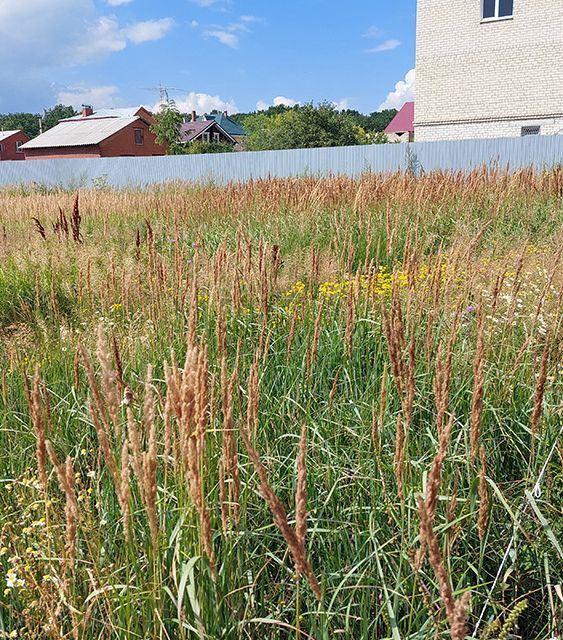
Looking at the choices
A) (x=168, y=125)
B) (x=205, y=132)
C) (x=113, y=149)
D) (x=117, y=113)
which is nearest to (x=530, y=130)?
(x=168, y=125)

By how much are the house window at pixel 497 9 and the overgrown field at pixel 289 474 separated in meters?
16.9

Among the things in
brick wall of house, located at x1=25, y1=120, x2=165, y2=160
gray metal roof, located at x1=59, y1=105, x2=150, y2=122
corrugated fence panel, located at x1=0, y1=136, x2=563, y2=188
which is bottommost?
corrugated fence panel, located at x1=0, y1=136, x2=563, y2=188

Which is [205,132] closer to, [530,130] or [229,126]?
[229,126]

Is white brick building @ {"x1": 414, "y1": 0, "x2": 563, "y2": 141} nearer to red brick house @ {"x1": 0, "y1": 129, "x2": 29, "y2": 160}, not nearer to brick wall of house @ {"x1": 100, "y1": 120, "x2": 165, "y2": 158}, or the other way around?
brick wall of house @ {"x1": 100, "y1": 120, "x2": 165, "y2": 158}

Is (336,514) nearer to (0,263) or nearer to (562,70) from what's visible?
(0,263)

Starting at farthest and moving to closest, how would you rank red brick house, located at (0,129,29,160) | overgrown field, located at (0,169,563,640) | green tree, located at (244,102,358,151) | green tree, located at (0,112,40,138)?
green tree, located at (0,112,40,138) < red brick house, located at (0,129,29,160) < green tree, located at (244,102,358,151) < overgrown field, located at (0,169,563,640)

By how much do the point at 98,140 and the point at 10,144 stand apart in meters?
25.9

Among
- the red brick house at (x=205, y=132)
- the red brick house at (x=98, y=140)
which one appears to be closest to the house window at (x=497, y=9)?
the red brick house at (x=98, y=140)

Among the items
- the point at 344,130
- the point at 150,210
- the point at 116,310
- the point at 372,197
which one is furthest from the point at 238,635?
the point at 344,130

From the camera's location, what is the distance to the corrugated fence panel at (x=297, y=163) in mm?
15334

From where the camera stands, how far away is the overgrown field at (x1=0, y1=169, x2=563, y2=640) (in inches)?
37.0

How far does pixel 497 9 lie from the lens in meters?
17.1

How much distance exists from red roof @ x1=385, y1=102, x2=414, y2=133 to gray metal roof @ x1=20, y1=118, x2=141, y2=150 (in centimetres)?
2130

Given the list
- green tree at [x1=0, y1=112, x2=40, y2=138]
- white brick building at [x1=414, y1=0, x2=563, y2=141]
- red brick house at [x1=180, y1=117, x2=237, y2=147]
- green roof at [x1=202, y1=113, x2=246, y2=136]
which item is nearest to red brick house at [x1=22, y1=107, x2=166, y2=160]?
red brick house at [x1=180, y1=117, x2=237, y2=147]
